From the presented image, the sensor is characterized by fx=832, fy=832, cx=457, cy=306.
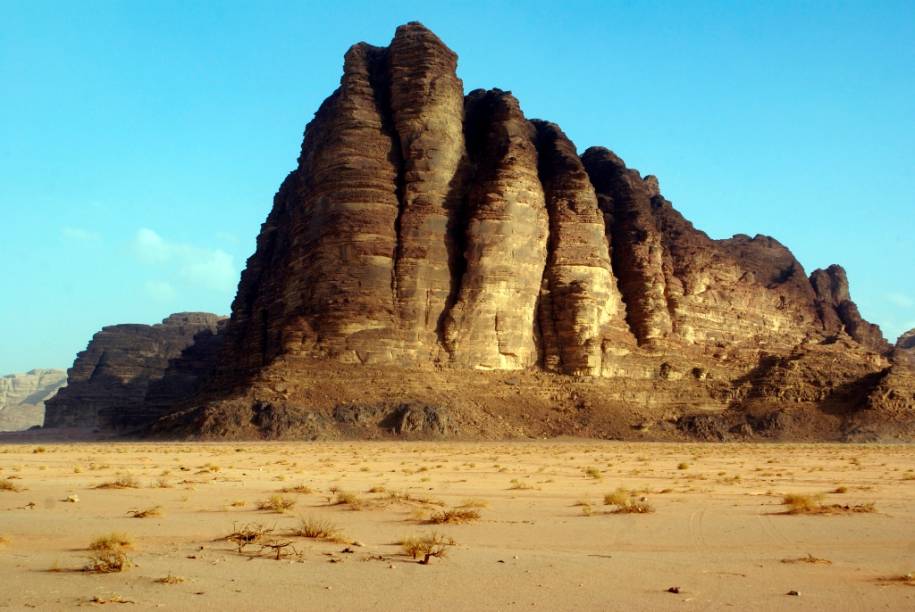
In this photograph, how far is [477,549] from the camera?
35.6 feet

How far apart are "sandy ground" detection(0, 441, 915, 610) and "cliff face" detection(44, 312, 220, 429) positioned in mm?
77599

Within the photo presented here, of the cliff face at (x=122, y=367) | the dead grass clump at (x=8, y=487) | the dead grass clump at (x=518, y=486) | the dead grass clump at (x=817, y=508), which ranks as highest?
the cliff face at (x=122, y=367)

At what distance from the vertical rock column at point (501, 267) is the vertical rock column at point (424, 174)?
1.90 m

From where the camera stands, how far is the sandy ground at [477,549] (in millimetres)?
8039

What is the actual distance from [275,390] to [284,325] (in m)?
8.29

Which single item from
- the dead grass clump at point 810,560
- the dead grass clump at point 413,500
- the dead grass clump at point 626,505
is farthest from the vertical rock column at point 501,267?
the dead grass clump at point 810,560

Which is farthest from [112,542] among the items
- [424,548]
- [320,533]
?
[424,548]

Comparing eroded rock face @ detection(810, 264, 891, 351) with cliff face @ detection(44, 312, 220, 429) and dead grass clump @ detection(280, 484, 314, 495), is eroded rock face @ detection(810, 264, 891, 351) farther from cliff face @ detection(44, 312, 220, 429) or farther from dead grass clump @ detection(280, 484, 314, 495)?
dead grass clump @ detection(280, 484, 314, 495)

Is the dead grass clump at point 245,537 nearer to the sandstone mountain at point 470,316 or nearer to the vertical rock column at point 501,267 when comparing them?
the sandstone mountain at point 470,316

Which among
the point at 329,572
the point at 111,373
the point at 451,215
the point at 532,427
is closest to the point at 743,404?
the point at 532,427

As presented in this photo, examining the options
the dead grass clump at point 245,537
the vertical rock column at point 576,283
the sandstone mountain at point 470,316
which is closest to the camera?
the dead grass clump at point 245,537

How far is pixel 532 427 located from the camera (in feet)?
201

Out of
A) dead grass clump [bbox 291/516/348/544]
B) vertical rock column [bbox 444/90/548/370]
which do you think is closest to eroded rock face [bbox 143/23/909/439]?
vertical rock column [bbox 444/90/548/370]

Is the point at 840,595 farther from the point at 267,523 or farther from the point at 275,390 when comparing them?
the point at 275,390
